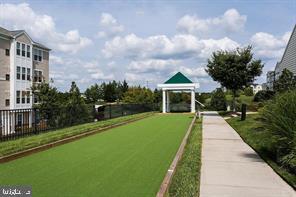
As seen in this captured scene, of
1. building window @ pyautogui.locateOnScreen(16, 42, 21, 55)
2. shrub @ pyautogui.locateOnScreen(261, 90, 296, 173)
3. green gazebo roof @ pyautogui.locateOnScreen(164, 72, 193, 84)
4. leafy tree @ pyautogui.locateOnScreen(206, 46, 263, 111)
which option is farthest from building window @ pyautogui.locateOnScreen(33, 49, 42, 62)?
shrub @ pyautogui.locateOnScreen(261, 90, 296, 173)

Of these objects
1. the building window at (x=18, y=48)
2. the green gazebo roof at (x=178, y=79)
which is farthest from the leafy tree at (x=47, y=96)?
the green gazebo roof at (x=178, y=79)

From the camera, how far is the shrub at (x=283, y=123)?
8.38m

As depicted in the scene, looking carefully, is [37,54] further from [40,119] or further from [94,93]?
[94,93]

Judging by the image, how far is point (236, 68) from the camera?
3488cm

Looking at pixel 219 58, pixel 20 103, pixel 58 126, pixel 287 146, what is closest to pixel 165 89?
pixel 219 58

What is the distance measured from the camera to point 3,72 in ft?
134

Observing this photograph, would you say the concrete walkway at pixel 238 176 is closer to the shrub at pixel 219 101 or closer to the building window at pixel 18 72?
the building window at pixel 18 72

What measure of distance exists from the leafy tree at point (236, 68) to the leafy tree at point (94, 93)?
53759 millimetres

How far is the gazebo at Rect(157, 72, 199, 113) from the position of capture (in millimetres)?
41562

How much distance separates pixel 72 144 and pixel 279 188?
7658 mm

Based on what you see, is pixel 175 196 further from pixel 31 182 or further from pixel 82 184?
pixel 31 182

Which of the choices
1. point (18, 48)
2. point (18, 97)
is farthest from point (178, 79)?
point (18, 48)

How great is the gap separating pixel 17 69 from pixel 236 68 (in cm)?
2517

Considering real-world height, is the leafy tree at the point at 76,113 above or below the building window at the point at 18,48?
below
